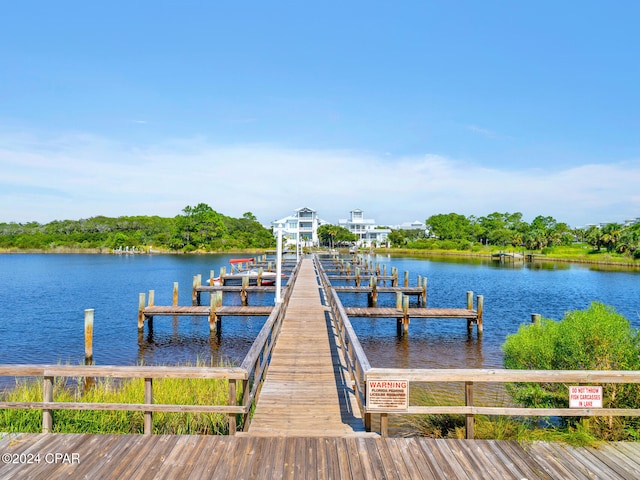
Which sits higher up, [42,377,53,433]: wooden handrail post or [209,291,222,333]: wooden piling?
[42,377,53,433]: wooden handrail post

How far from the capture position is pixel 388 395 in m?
5.39

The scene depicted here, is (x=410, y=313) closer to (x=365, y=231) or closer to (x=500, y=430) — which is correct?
(x=500, y=430)

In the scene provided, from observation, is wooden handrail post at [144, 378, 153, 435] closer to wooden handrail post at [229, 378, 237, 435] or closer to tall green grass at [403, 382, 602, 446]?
wooden handrail post at [229, 378, 237, 435]

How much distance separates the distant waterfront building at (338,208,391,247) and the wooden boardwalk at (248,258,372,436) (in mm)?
99196

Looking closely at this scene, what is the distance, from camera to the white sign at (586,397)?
17.6ft

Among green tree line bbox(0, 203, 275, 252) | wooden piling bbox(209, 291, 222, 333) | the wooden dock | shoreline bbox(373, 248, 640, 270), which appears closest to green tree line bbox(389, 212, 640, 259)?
shoreline bbox(373, 248, 640, 270)

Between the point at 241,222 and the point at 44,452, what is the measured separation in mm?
117328

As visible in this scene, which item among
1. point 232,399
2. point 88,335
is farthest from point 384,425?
point 88,335

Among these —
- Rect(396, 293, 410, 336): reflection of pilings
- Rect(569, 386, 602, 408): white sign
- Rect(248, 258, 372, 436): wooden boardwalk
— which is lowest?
Rect(396, 293, 410, 336): reflection of pilings

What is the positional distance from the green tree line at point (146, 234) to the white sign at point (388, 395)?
303 feet

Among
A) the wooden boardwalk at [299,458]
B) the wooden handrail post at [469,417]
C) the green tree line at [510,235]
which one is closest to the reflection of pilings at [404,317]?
the wooden handrail post at [469,417]

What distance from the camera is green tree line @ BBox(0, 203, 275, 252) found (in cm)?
9556

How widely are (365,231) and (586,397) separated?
4379 inches

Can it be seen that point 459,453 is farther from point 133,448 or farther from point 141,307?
point 141,307
